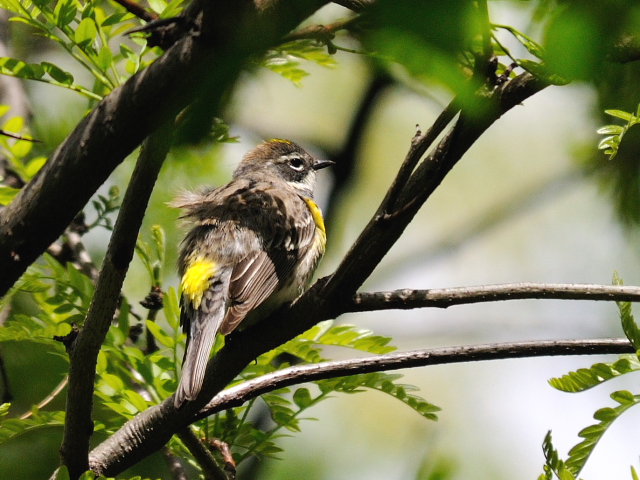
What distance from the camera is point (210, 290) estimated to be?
437 cm

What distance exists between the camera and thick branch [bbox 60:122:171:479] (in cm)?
241

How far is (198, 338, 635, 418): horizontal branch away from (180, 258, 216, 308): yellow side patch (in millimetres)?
1057

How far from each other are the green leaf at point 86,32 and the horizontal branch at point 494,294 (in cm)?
167

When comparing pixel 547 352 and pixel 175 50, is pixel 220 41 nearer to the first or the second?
pixel 175 50

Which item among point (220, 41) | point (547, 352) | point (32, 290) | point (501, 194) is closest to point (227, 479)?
point (32, 290)

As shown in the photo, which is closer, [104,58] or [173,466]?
[104,58]

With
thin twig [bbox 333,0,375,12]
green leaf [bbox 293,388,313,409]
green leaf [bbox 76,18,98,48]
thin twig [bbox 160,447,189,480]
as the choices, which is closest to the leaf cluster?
green leaf [bbox 293,388,313,409]

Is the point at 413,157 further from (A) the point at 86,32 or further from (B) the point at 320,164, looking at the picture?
(B) the point at 320,164

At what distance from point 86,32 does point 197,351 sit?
1.57 meters

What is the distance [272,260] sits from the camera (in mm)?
4672

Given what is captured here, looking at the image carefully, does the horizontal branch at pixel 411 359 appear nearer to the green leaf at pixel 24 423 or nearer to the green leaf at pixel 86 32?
the green leaf at pixel 24 423

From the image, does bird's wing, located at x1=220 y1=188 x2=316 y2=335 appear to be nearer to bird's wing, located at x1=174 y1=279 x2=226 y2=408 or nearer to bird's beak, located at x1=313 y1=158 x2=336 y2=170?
bird's wing, located at x1=174 y1=279 x2=226 y2=408

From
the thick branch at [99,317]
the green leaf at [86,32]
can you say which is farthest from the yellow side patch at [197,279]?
the green leaf at [86,32]

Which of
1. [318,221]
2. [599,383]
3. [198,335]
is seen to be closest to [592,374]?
[599,383]
